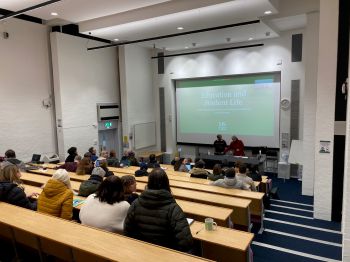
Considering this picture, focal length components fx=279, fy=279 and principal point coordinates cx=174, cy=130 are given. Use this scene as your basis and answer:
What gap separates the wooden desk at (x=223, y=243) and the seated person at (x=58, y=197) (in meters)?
1.46

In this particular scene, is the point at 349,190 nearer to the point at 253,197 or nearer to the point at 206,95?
the point at 253,197

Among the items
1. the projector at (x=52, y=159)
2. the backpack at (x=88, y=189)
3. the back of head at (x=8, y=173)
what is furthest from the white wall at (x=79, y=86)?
the back of head at (x=8, y=173)

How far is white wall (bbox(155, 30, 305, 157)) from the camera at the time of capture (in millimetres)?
8453

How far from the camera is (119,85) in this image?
33.1 feet

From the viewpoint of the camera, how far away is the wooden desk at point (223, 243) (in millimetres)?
2558

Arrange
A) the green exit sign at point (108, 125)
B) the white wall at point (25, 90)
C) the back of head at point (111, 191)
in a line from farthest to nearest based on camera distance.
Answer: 1. the green exit sign at point (108, 125)
2. the white wall at point (25, 90)
3. the back of head at point (111, 191)

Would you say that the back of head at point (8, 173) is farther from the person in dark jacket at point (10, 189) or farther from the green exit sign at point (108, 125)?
the green exit sign at point (108, 125)

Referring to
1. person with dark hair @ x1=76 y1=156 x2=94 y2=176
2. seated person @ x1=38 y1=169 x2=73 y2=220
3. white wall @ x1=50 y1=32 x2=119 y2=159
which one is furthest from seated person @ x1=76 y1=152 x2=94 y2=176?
white wall @ x1=50 y1=32 x2=119 y2=159

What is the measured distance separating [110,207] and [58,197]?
87 centimetres

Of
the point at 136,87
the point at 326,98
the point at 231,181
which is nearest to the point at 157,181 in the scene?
the point at 231,181

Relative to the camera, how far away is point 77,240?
248 cm

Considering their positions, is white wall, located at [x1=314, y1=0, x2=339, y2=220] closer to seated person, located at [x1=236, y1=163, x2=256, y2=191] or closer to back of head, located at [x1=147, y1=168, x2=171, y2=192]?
seated person, located at [x1=236, y1=163, x2=256, y2=191]

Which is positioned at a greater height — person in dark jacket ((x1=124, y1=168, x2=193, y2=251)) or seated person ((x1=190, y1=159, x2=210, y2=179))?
person in dark jacket ((x1=124, y1=168, x2=193, y2=251))

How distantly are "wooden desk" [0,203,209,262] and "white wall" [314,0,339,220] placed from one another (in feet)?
12.5
